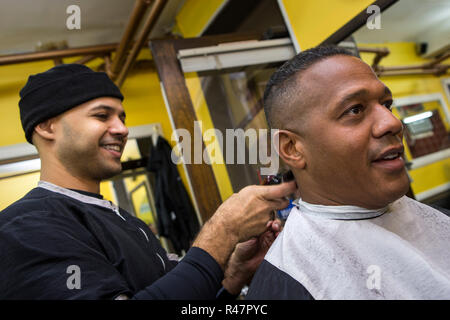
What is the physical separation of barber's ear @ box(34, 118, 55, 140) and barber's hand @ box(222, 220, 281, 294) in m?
0.90

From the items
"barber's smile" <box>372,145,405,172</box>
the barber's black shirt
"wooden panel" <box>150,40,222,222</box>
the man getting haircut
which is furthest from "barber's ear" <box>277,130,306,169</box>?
"wooden panel" <box>150,40,222,222</box>

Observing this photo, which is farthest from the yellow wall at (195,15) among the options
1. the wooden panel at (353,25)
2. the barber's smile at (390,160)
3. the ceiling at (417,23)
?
the barber's smile at (390,160)

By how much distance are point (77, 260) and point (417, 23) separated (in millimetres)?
2129

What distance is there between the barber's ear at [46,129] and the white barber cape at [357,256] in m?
0.99

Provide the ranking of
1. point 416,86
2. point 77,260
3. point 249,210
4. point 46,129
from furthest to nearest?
point 416,86
point 46,129
point 249,210
point 77,260

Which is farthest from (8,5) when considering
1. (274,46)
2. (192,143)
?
(274,46)

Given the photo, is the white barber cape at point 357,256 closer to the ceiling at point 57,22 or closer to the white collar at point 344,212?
the white collar at point 344,212

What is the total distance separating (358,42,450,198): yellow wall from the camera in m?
1.95

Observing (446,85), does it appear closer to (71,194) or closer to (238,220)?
(238,220)

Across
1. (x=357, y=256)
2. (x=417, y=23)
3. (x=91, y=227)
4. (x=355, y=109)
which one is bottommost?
(x=357, y=256)

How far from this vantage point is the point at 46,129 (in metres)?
1.33

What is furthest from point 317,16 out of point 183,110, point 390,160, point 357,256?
point 357,256
